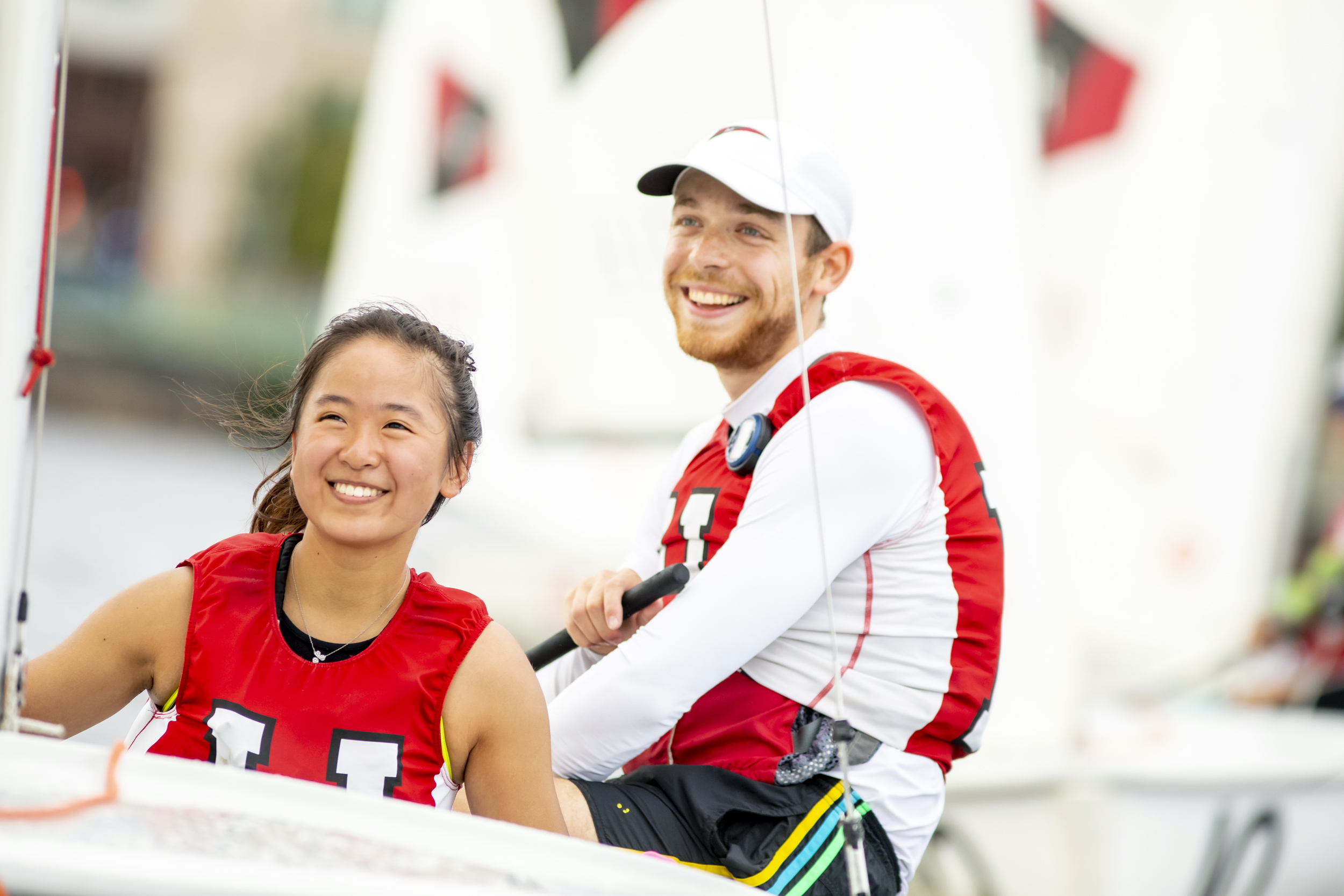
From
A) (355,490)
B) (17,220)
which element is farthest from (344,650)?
(17,220)

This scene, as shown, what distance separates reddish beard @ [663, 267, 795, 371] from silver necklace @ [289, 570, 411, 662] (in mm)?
550

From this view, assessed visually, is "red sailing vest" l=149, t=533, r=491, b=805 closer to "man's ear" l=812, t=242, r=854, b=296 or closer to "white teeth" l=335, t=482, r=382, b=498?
"white teeth" l=335, t=482, r=382, b=498

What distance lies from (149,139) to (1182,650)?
20781 millimetres

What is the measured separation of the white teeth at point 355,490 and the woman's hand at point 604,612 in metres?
0.38

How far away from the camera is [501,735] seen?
127 cm

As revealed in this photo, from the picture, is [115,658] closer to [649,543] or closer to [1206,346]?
[649,543]

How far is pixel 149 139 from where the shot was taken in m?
22.5

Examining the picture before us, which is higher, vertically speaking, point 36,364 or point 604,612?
point 36,364

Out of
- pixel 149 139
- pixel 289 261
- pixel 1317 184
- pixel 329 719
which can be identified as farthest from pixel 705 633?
pixel 149 139

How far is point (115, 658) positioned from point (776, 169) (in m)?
0.91

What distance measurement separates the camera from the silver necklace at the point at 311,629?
1265 millimetres

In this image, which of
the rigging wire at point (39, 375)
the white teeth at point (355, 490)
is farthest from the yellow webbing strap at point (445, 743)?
the rigging wire at point (39, 375)

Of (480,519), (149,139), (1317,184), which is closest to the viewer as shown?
(480,519)

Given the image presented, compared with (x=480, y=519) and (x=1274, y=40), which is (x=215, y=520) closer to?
(x=480, y=519)
